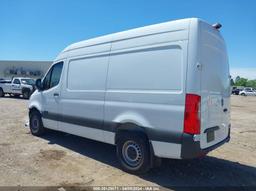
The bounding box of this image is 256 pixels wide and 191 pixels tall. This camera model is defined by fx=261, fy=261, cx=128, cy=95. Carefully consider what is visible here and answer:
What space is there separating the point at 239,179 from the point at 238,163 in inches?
43.5

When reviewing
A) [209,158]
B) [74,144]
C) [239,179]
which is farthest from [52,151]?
[239,179]

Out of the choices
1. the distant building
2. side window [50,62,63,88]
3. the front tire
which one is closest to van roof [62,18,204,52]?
side window [50,62,63,88]

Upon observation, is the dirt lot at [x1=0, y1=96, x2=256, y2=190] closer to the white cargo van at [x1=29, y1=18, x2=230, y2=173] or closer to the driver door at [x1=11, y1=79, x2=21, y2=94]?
the white cargo van at [x1=29, y1=18, x2=230, y2=173]

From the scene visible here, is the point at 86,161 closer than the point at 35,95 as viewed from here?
Yes

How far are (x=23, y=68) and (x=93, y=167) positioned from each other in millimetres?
42479

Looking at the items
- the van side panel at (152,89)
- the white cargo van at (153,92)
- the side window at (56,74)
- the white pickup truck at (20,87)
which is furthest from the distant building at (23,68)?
the van side panel at (152,89)

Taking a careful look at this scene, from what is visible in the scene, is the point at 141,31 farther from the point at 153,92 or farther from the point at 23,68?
the point at 23,68

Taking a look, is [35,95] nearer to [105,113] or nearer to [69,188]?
[105,113]

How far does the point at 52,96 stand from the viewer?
7.21 m

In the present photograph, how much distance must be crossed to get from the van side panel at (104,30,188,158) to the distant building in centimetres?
4059

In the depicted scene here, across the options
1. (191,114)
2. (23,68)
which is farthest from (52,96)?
(23,68)

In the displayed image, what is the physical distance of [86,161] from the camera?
584 centimetres

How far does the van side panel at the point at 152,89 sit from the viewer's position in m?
4.39

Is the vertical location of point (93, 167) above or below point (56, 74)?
below
